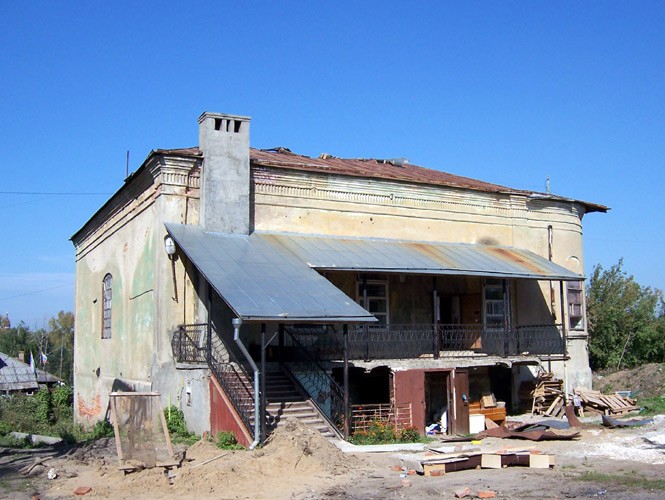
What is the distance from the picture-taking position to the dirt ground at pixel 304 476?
11602mm

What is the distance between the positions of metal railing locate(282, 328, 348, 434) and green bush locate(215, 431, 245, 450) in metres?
2.43

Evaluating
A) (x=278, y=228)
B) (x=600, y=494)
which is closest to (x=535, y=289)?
(x=278, y=228)

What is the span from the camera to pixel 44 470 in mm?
13531

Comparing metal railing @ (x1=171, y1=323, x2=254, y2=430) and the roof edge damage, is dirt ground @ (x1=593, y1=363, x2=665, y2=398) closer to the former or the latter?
the roof edge damage

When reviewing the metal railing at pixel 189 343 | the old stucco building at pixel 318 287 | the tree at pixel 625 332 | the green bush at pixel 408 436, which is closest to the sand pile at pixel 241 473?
the old stucco building at pixel 318 287

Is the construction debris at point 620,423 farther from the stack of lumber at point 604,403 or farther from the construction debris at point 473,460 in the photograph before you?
the construction debris at point 473,460

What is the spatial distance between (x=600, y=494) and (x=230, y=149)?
A: 11941 mm

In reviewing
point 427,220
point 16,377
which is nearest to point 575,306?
point 427,220

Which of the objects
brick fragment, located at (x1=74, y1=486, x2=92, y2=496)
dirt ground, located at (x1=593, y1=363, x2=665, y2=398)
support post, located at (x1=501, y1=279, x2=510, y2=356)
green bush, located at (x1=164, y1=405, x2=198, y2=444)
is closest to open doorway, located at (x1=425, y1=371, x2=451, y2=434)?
support post, located at (x1=501, y1=279, x2=510, y2=356)

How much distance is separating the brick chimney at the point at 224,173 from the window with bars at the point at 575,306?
36.7 feet

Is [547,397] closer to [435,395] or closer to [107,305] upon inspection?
[435,395]

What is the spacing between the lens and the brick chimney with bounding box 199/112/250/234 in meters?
18.5

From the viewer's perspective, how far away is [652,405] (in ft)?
74.4

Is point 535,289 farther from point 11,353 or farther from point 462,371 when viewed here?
point 11,353
